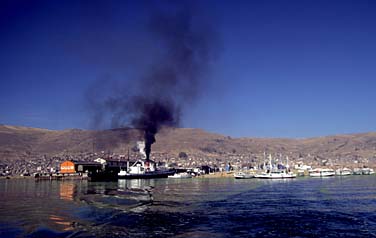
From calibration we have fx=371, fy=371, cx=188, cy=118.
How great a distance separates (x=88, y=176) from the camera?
4754 inches

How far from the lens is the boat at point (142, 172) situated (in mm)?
136375

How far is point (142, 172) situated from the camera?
146250 millimetres

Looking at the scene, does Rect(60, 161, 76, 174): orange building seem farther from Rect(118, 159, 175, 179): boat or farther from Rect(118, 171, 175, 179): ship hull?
Rect(118, 171, 175, 179): ship hull

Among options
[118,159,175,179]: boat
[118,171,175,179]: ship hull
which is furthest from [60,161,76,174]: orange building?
[118,171,175,179]: ship hull

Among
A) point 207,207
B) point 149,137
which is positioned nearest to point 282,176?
point 149,137

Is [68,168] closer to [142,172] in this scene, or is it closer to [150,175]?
[142,172]

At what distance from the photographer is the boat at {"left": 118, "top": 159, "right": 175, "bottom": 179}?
13638 centimetres

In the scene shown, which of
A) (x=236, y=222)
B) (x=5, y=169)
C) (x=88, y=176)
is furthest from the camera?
(x=5, y=169)

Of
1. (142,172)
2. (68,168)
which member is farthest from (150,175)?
(68,168)

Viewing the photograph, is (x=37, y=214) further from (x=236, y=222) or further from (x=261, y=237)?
(x=261, y=237)

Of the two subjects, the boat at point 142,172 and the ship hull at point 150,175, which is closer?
the ship hull at point 150,175

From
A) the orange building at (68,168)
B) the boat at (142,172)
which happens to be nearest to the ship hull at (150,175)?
the boat at (142,172)

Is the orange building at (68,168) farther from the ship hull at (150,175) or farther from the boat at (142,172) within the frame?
the ship hull at (150,175)

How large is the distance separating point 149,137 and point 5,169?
102m
